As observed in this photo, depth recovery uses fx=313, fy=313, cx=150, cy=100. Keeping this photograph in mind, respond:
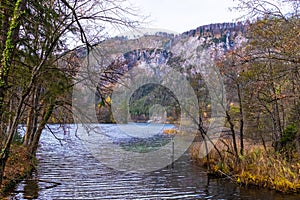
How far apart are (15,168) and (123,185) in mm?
3702

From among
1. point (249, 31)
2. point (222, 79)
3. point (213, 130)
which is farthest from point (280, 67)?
point (213, 130)

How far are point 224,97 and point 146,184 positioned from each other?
4.78 m

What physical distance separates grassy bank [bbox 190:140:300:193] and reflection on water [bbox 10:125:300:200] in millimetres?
425

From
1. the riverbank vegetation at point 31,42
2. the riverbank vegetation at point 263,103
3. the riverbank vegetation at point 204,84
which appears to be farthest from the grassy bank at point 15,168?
the riverbank vegetation at point 263,103

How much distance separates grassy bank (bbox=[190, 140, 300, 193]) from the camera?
9.95 metres

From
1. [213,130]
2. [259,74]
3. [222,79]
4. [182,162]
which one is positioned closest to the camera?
[259,74]

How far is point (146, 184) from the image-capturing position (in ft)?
37.6

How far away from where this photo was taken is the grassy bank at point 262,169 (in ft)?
32.7

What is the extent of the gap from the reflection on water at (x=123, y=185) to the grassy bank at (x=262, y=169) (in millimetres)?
425

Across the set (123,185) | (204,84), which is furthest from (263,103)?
(123,185)

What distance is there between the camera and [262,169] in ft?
35.7

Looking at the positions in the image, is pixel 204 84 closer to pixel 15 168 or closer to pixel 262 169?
pixel 262 169

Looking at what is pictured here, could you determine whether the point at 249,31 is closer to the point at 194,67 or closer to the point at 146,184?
the point at 194,67

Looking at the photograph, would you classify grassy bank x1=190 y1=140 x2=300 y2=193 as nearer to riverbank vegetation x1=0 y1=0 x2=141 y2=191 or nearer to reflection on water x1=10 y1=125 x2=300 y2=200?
reflection on water x1=10 y1=125 x2=300 y2=200
